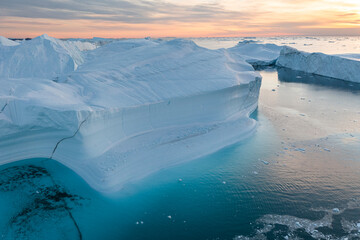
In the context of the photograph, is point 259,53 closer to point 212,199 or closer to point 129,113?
point 129,113

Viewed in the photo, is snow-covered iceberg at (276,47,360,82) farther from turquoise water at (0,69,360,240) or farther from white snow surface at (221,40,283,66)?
turquoise water at (0,69,360,240)

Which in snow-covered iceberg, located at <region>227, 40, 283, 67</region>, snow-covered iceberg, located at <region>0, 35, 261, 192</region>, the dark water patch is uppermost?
snow-covered iceberg, located at <region>227, 40, 283, 67</region>

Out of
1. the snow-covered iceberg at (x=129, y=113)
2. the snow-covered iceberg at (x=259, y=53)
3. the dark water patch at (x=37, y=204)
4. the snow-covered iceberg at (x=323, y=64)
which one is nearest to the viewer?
the dark water patch at (x=37, y=204)

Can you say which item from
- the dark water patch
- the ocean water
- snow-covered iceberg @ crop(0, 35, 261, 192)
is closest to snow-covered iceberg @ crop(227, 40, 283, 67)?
snow-covered iceberg @ crop(0, 35, 261, 192)

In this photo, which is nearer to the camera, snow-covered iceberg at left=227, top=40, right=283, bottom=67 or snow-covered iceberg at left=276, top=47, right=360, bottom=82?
snow-covered iceberg at left=276, top=47, right=360, bottom=82

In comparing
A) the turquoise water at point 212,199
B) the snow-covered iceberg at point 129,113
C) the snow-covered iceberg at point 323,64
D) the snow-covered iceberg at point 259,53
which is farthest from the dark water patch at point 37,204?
the snow-covered iceberg at point 259,53

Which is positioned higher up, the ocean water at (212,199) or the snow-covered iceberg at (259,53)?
the snow-covered iceberg at (259,53)

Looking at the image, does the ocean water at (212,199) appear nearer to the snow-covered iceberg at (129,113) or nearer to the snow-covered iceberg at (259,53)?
the snow-covered iceberg at (129,113)
